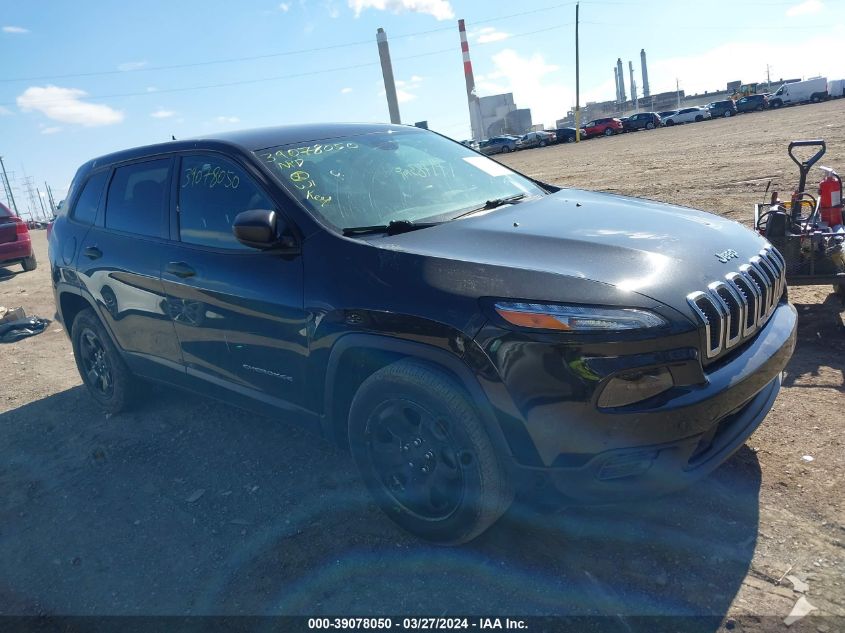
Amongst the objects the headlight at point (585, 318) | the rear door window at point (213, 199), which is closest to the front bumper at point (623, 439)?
the headlight at point (585, 318)

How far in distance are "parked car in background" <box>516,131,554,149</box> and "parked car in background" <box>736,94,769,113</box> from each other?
1511cm

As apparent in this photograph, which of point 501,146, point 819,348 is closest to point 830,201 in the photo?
point 819,348

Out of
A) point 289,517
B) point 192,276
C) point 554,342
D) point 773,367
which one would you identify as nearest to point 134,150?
point 192,276

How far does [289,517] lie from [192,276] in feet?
4.55

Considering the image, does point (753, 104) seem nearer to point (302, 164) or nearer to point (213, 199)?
point (302, 164)

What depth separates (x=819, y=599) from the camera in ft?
7.70

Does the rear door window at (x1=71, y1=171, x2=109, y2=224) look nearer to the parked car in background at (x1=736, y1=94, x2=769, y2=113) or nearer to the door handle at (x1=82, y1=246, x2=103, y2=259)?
the door handle at (x1=82, y1=246, x2=103, y2=259)

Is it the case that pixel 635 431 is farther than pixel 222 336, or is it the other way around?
pixel 222 336

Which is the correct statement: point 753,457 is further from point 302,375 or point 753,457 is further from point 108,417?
point 108,417

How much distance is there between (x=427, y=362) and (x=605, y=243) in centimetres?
91

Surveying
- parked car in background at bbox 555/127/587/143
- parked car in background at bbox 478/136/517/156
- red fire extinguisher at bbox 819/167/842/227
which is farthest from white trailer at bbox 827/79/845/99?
red fire extinguisher at bbox 819/167/842/227

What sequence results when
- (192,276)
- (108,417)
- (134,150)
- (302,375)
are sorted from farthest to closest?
(108,417) → (134,150) → (192,276) → (302,375)

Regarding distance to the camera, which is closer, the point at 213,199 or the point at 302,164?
the point at 302,164

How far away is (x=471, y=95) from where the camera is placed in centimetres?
9181
